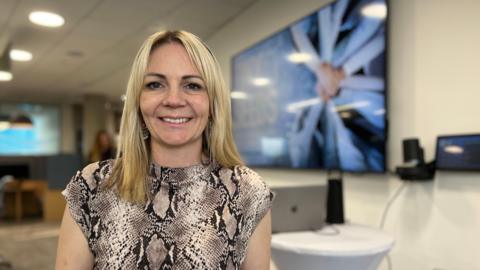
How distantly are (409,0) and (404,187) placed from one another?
0.94 metres

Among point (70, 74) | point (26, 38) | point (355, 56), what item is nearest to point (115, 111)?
point (70, 74)

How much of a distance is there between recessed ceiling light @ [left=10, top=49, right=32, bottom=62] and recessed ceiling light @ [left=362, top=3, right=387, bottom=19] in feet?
13.2

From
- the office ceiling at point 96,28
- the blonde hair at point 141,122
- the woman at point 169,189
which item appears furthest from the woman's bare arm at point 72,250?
the office ceiling at point 96,28

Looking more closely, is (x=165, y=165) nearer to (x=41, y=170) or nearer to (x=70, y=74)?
(x=70, y=74)

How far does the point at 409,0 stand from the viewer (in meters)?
1.82

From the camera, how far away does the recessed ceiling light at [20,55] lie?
169 inches

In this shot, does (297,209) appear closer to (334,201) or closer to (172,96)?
(334,201)

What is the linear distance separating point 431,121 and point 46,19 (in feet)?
10.3

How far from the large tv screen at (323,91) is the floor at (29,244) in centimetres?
268

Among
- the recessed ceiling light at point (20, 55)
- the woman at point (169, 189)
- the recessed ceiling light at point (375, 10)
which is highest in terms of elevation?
the recessed ceiling light at point (20, 55)

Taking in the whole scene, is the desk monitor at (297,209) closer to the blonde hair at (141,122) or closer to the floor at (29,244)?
the blonde hair at (141,122)

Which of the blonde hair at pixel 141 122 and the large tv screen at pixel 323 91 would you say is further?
the large tv screen at pixel 323 91

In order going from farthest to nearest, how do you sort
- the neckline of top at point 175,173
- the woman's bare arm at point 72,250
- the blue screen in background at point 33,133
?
the blue screen in background at point 33,133 < the neckline of top at point 175,173 < the woman's bare arm at point 72,250

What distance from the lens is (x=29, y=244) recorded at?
479cm
